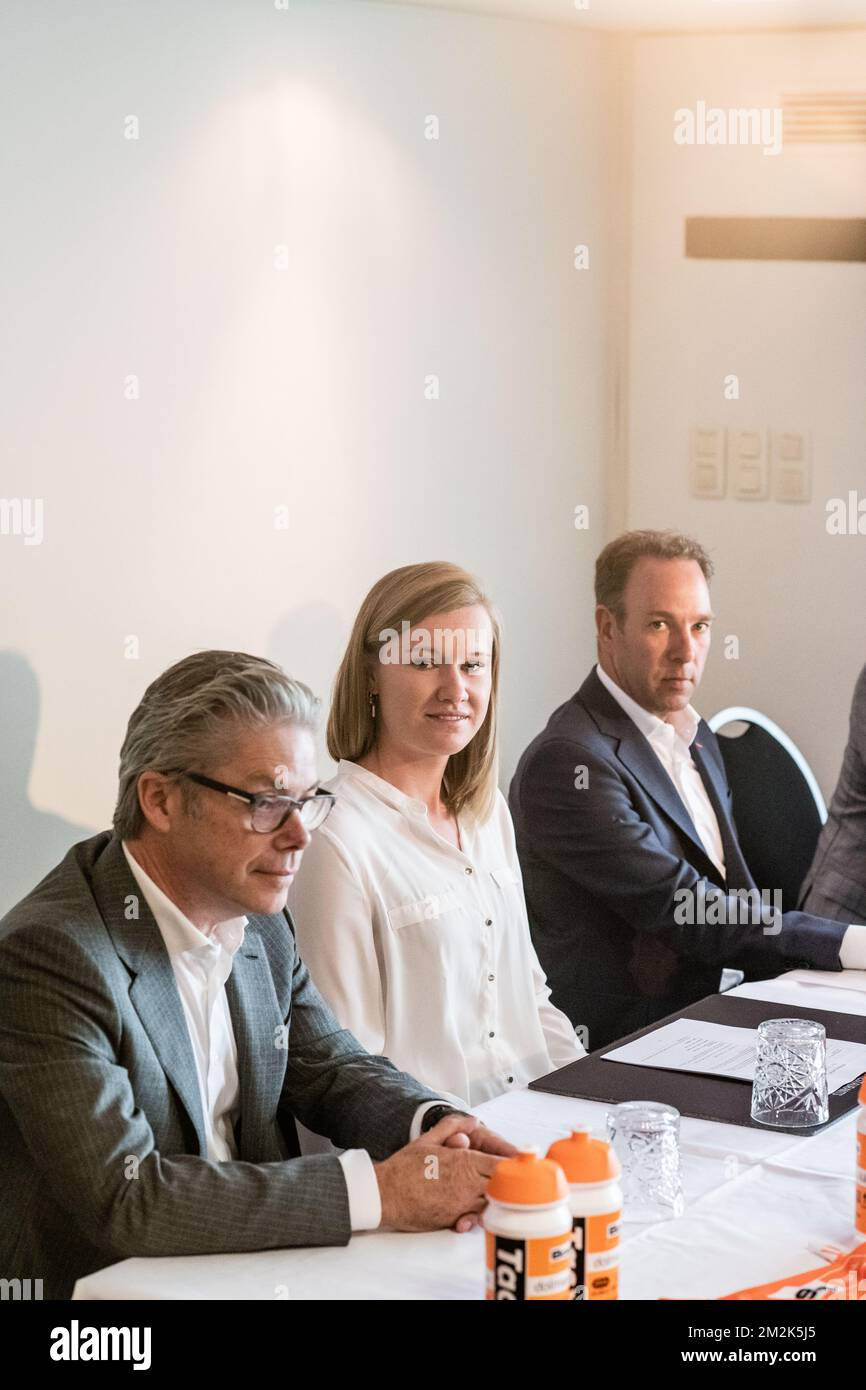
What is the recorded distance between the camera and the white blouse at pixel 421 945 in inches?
92.4

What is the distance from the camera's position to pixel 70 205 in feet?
10.9

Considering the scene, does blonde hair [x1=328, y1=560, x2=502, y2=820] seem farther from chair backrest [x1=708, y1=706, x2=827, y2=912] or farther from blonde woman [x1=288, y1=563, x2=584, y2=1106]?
chair backrest [x1=708, y1=706, x2=827, y2=912]

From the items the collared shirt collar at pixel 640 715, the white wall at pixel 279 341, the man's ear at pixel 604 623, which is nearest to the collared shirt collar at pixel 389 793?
the collared shirt collar at pixel 640 715

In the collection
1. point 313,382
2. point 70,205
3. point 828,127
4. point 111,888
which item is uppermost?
point 828,127

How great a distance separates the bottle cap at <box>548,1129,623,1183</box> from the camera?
1362 mm

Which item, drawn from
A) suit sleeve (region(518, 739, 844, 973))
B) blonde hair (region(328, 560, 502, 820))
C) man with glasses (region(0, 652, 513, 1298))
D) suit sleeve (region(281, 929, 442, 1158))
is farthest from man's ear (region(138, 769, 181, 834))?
suit sleeve (region(518, 739, 844, 973))

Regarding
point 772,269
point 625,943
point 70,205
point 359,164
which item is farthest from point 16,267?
point 772,269

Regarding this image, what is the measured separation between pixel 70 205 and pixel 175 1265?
241 cm

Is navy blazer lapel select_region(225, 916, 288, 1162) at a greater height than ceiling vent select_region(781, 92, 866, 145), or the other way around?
ceiling vent select_region(781, 92, 866, 145)

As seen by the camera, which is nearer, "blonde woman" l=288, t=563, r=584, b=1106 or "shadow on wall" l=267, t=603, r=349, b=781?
"blonde woman" l=288, t=563, r=584, b=1106

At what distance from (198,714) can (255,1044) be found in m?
0.43

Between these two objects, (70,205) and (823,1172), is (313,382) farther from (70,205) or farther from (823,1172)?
(823,1172)

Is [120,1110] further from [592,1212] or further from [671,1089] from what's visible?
[671,1089]

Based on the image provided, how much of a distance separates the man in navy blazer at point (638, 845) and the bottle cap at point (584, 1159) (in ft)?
5.20
